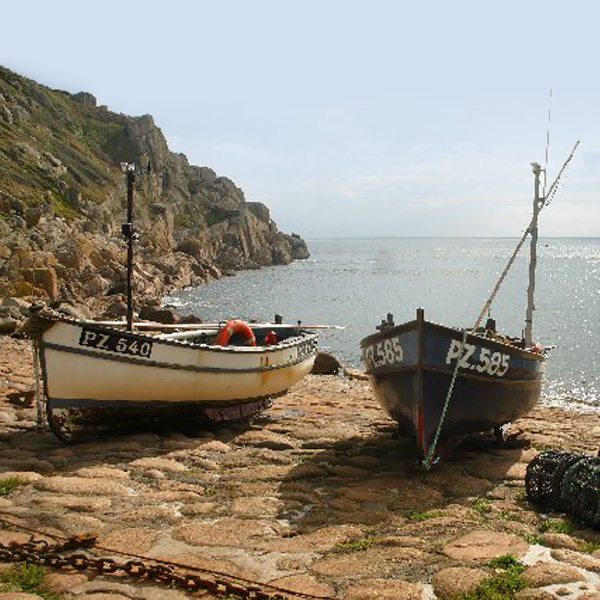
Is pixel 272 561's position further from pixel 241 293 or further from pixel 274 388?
pixel 241 293

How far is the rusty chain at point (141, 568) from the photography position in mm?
5672

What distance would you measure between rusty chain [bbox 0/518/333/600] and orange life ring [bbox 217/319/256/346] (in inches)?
329

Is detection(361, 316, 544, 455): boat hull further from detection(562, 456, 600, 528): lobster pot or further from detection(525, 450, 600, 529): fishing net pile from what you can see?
detection(562, 456, 600, 528): lobster pot

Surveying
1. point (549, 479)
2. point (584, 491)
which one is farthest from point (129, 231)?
point (584, 491)

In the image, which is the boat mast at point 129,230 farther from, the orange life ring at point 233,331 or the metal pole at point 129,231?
the orange life ring at point 233,331

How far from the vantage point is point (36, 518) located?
746cm

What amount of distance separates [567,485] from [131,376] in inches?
296

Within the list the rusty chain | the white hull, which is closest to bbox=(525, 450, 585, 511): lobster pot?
the rusty chain

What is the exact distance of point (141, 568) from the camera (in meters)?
6.01

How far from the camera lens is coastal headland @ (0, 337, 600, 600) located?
6074 mm

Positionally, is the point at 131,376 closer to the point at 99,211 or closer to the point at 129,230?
the point at 129,230

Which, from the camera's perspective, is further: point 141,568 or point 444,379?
point 444,379

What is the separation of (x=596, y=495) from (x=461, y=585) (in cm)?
287

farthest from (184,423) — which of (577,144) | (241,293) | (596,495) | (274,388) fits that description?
(241,293)
